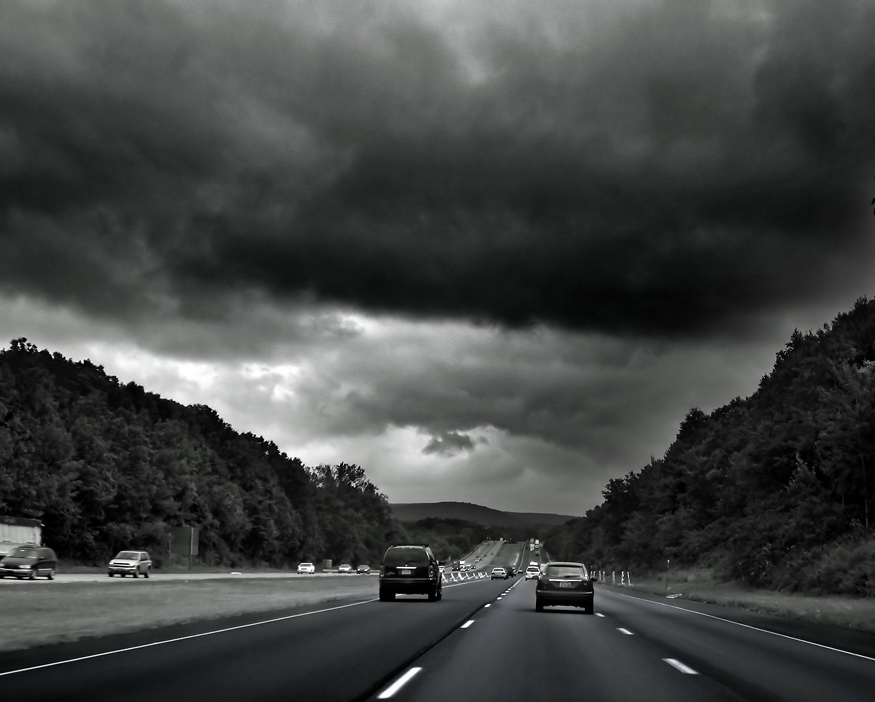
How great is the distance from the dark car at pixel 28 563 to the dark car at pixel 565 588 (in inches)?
1089

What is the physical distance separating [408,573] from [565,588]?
317 inches

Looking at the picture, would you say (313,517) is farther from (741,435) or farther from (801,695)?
(801,695)

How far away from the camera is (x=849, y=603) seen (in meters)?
36.1

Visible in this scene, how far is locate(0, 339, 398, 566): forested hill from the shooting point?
82.8 meters

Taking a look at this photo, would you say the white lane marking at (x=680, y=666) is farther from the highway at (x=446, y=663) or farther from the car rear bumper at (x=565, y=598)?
the car rear bumper at (x=565, y=598)

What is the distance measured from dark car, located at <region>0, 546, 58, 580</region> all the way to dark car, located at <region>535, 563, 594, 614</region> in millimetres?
27651

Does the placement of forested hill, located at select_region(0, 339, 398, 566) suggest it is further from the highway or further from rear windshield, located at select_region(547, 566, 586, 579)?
the highway

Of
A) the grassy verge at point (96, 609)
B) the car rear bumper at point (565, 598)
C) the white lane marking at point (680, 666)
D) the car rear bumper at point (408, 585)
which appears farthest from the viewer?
the car rear bumper at point (408, 585)

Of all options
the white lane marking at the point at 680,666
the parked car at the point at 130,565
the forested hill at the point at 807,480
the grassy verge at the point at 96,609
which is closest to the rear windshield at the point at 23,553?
the grassy verge at the point at 96,609

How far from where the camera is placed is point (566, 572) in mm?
29219

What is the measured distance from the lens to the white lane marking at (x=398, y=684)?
408 inches

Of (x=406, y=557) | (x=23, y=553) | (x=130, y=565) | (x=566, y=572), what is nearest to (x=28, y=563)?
A: (x=23, y=553)

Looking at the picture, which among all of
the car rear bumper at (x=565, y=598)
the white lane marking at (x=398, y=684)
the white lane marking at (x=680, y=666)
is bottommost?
the white lane marking at (x=398, y=684)

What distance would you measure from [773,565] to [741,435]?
1321 inches
